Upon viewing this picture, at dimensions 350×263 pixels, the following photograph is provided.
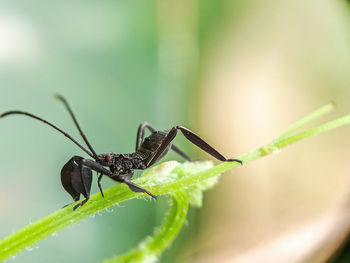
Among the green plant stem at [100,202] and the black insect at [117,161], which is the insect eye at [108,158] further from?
the green plant stem at [100,202]

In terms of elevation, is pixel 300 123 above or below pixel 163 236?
above

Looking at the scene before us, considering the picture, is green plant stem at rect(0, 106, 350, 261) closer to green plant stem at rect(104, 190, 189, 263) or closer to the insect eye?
green plant stem at rect(104, 190, 189, 263)

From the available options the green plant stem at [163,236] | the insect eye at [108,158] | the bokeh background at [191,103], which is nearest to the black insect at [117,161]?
the insect eye at [108,158]

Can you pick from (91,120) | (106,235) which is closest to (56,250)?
(106,235)

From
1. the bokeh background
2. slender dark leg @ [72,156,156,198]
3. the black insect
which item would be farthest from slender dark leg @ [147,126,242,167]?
the bokeh background

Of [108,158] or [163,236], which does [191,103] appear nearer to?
[108,158]

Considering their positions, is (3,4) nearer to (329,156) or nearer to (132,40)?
(132,40)

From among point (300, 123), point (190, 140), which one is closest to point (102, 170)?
point (190, 140)
